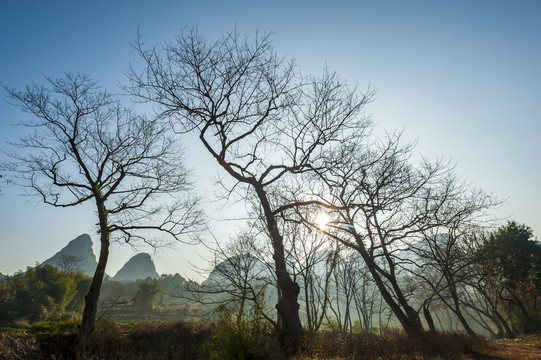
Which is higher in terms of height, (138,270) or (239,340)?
(138,270)

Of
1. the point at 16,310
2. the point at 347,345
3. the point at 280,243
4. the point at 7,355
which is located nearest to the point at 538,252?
the point at 347,345

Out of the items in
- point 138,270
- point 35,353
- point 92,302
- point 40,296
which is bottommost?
point 35,353

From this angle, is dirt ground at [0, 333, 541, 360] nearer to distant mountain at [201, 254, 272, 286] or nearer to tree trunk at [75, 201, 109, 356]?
tree trunk at [75, 201, 109, 356]

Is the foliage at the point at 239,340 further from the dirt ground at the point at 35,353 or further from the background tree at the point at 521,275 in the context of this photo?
the background tree at the point at 521,275

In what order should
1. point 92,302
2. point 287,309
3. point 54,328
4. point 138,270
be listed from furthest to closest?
1. point 138,270
2. point 54,328
3. point 92,302
4. point 287,309

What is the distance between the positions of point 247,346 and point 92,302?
7490 millimetres

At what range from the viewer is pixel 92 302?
29.4ft

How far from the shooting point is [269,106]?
7.37 meters

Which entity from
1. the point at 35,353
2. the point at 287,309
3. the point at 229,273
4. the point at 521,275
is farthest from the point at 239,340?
the point at 521,275

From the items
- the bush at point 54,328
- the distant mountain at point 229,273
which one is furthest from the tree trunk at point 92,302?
the distant mountain at point 229,273

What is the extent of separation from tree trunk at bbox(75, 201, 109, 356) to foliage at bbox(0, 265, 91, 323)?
1023 inches

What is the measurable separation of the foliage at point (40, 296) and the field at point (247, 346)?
22219 mm

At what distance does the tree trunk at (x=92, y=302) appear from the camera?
8.53 metres

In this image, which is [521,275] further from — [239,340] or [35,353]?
[35,353]
